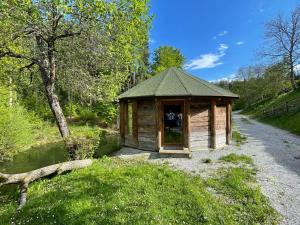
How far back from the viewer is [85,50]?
413 inches

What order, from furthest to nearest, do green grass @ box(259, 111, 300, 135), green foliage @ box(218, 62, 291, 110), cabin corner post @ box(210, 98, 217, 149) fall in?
green foliage @ box(218, 62, 291, 110)
green grass @ box(259, 111, 300, 135)
cabin corner post @ box(210, 98, 217, 149)

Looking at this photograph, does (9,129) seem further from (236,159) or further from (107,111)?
(107,111)

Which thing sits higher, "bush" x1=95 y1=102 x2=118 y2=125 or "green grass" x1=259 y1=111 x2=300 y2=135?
"bush" x1=95 y1=102 x2=118 y2=125

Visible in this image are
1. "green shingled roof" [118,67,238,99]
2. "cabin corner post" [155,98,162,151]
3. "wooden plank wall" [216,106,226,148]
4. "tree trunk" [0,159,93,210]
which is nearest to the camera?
"tree trunk" [0,159,93,210]

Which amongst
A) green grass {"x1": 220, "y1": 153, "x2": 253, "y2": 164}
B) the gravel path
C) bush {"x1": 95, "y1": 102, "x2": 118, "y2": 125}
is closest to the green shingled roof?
the gravel path

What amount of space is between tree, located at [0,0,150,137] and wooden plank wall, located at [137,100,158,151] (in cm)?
181

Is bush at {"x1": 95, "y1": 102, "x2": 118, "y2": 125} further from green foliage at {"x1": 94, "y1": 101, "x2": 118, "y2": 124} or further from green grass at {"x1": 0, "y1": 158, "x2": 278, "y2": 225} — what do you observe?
green grass at {"x1": 0, "y1": 158, "x2": 278, "y2": 225}

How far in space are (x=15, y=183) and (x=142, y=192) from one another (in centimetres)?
444

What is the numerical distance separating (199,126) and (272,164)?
3717 mm

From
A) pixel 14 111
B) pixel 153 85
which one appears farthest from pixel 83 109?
pixel 153 85

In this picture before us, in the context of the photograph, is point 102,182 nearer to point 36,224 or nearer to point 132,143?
point 36,224

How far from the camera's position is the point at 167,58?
39.6 m

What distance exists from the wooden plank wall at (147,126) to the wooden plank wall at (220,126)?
3346mm

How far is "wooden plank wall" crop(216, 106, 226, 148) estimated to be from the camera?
12593mm
